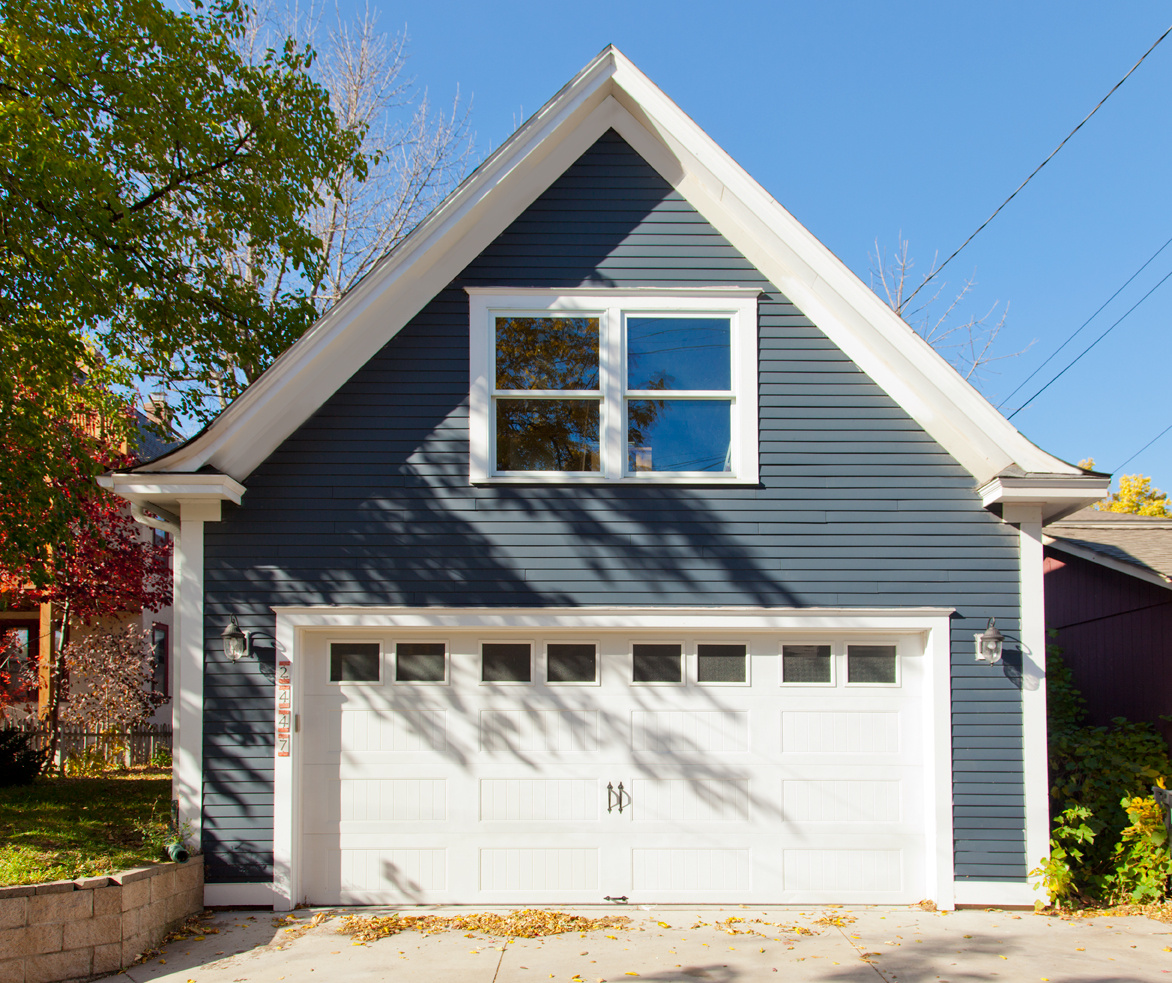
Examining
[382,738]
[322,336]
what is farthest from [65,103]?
[382,738]

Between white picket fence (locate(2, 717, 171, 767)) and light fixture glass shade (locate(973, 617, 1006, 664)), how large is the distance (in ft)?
42.5

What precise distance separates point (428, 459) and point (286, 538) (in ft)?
4.34

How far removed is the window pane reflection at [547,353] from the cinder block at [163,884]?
4461 mm

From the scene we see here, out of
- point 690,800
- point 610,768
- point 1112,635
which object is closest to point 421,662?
point 610,768

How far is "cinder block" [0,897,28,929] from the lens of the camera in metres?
5.52

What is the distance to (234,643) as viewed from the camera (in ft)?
23.6

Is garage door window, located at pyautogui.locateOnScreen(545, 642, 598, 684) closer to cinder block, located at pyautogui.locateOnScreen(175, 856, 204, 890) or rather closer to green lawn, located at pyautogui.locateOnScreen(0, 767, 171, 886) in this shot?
cinder block, located at pyautogui.locateOnScreen(175, 856, 204, 890)

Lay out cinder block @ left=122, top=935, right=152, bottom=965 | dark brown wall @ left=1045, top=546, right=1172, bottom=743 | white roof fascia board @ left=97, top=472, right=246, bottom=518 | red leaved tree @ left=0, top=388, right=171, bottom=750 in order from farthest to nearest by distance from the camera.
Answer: red leaved tree @ left=0, top=388, right=171, bottom=750 < dark brown wall @ left=1045, top=546, right=1172, bottom=743 < white roof fascia board @ left=97, top=472, right=246, bottom=518 < cinder block @ left=122, top=935, right=152, bottom=965

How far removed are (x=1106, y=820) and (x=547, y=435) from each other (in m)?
5.60

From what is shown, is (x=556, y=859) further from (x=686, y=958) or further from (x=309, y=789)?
(x=309, y=789)

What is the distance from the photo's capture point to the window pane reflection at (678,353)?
307 inches

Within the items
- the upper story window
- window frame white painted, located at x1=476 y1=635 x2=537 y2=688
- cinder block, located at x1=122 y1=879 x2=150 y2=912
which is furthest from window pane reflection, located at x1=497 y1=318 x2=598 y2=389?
cinder block, located at x1=122 y1=879 x2=150 y2=912

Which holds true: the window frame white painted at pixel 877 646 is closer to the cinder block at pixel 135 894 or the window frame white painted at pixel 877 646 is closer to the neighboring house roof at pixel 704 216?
the neighboring house roof at pixel 704 216

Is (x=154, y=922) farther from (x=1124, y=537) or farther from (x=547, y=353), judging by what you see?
(x=1124, y=537)
